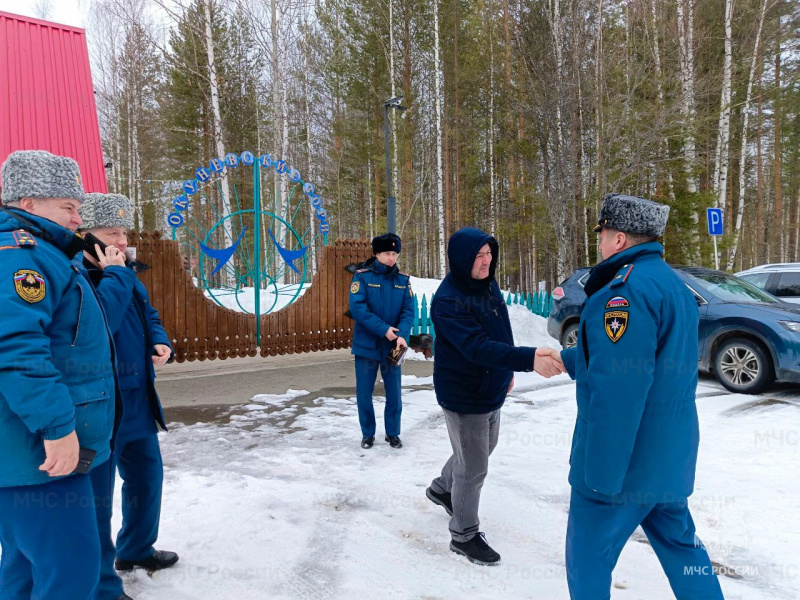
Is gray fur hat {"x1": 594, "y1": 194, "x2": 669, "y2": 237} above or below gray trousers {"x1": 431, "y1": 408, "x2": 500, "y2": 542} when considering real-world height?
above

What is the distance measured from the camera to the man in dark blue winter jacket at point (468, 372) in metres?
2.99

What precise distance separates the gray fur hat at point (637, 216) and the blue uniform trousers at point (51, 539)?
7.61 ft

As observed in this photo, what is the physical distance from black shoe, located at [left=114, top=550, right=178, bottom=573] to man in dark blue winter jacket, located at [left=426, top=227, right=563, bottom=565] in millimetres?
1586

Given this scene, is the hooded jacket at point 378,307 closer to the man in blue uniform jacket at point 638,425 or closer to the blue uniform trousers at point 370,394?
the blue uniform trousers at point 370,394

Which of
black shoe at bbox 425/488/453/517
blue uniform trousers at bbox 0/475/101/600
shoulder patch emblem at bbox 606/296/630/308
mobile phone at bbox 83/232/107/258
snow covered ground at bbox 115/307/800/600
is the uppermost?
mobile phone at bbox 83/232/107/258

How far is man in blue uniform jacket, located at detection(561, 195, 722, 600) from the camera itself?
1979 millimetres

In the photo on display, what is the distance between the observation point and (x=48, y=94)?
837cm

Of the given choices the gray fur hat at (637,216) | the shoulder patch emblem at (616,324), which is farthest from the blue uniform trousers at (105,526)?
the gray fur hat at (637,216)

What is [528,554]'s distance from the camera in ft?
10.1

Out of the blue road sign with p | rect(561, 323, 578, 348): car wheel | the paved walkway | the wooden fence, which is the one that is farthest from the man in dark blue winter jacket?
the blue road sign with p

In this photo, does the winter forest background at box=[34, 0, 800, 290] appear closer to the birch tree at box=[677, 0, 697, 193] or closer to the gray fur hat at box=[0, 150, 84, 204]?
the birch tree at box=[677, 0, 697, 193]

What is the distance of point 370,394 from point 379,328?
633 millimetres

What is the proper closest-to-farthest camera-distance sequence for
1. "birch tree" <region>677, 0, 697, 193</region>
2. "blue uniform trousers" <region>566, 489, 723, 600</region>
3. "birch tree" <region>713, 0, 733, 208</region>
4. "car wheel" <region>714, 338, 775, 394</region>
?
"blue uniform trousers" <region>566, 489, 723, 600</region>
"car wheel" <region>714, 338, 775, 394</region>
"birch tree" <region>677, 0, 697, 193</region>
"birch tree" <region>713, 0, 733, 208</region>

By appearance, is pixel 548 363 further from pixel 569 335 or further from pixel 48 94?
pixel 48 94
